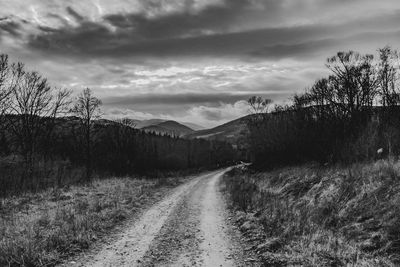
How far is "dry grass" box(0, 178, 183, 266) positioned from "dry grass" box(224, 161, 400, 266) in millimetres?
5052

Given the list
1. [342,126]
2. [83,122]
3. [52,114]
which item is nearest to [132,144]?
[83,122]

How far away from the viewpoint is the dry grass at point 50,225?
7145 millimetres

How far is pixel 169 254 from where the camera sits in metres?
7.68

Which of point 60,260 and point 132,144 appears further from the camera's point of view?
point 132,144

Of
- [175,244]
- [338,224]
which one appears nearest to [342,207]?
[338,224]

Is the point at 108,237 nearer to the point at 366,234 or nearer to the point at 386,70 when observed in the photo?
the point at 366,234

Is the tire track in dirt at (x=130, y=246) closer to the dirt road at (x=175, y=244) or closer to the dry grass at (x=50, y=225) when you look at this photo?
the dirt road at (x=175, y=244)

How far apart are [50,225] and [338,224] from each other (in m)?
9.68

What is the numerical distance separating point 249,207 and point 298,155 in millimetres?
18819

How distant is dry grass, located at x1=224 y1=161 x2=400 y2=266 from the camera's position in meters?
6.63

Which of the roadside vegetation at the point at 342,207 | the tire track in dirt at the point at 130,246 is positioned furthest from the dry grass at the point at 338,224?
the tire track in dirt at the point at 130,246

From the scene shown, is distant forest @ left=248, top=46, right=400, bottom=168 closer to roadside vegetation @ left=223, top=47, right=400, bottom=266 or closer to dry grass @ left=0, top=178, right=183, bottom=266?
roadside vegetation @ left=223, top=47, right=400, bottom=266

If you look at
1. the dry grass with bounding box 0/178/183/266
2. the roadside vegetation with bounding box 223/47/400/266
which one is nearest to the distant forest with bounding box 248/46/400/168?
the roadside vegetation with bounding box 223/47/400/266

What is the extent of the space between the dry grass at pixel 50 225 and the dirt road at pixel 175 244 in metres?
0.72
